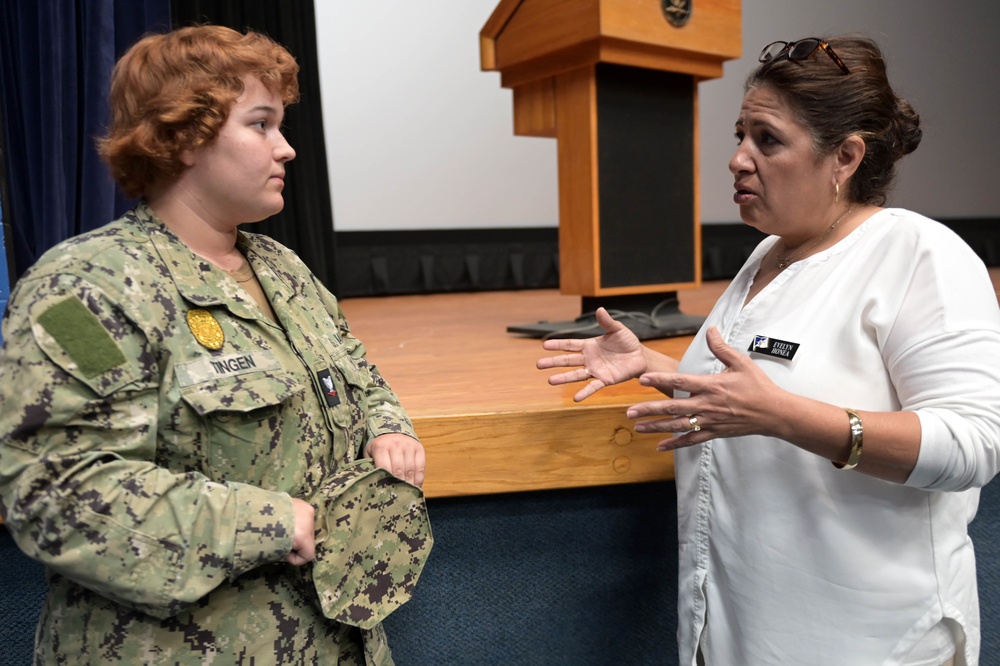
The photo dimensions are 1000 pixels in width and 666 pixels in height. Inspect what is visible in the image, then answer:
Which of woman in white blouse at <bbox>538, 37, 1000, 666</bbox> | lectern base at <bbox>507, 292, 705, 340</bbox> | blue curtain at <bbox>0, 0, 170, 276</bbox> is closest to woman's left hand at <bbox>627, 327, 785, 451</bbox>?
woman in white blouse at <bbox>538, 37, 1000, 666</bbox>

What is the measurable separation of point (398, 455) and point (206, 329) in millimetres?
296

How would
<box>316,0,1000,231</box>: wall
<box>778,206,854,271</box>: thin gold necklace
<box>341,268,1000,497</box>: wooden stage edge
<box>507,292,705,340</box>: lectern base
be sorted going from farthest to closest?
<box>316,0,1000,231</box>: wall
<box>507,292,705,340</box>: lectern base
<box>341,268,1000,497</box>: wooden stage edge
<box>778,206,854,271</box>: thin gold necklace

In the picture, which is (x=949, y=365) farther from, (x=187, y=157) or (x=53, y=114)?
(x=53, y=114)

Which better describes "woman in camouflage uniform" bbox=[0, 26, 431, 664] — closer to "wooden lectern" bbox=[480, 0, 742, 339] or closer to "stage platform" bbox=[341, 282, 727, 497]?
"stage platform" bbox=[341, 282, 727, 497]

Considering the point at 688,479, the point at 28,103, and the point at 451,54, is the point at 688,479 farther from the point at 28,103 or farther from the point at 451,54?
the point at 451,54

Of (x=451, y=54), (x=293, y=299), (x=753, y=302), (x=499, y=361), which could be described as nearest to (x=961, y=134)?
(x=451, y=54)

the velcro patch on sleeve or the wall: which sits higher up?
the wall

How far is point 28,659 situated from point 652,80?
202cm

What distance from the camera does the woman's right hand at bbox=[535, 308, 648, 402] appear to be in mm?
1208

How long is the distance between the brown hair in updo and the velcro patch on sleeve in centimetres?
92

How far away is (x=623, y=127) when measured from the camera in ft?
7.29

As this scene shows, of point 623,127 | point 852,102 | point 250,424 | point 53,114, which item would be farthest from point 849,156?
point 53,114

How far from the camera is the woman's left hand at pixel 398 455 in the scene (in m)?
1.00

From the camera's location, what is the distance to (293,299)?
1.02 m
